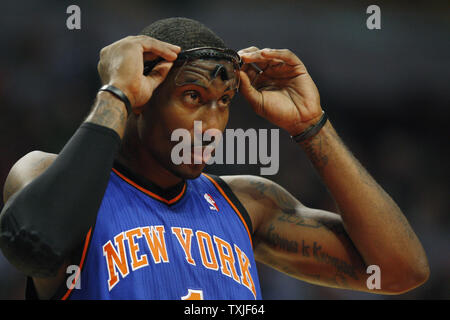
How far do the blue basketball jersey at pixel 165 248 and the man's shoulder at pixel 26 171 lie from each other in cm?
26

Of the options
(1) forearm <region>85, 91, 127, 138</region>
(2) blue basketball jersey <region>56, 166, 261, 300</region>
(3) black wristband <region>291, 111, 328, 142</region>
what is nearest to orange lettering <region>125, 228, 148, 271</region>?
(2) blue basketball jersey <region>56, 166, 261, 300</region>

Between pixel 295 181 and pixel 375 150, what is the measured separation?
1.11 metres

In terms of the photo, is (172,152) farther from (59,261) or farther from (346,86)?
(346,86)

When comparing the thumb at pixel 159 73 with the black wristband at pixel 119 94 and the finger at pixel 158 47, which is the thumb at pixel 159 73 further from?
the black wristband at pixel 119 94

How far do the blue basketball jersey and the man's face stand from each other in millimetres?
192

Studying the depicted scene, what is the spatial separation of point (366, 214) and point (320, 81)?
4.51 m

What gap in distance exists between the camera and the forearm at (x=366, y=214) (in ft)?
8.01

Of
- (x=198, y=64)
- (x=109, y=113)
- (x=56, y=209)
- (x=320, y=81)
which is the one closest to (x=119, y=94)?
(x=109, y=113)

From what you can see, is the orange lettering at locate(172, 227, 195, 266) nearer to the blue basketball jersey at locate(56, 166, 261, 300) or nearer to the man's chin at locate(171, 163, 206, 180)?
the blue basketball jersey at locate(56, 166, 261, 300)

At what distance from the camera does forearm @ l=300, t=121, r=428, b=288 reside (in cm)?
244

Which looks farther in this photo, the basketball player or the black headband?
the black headband

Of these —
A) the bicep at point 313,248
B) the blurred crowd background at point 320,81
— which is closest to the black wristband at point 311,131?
the bicep at point 313,248

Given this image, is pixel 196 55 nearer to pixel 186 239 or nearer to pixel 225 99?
pixel 225 99

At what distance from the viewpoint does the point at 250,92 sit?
2420 millimetres
